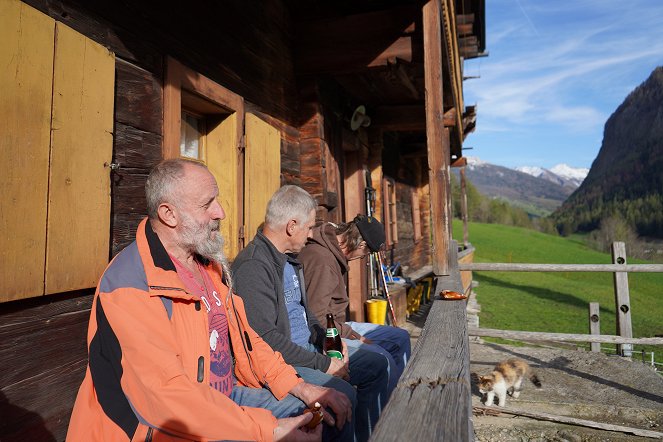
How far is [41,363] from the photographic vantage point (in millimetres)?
1934

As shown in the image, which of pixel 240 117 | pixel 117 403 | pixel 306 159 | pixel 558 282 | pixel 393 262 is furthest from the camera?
pixel 558 282

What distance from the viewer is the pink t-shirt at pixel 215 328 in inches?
73.0

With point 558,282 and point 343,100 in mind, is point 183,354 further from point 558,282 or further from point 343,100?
point 558,282

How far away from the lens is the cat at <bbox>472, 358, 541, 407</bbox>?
469 centimetres

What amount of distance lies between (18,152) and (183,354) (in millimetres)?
992

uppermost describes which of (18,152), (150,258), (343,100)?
(343,100)

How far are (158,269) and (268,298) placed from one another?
2.70ft

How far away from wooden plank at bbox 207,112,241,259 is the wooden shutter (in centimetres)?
11

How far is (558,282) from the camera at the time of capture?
97.6 feet

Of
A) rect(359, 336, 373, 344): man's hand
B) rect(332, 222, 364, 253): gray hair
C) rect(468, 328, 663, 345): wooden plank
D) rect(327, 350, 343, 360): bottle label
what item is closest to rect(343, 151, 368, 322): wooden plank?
rect(468, 328, 663, 345): wooden plank

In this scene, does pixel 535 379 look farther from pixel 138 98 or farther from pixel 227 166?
pixel 138 98

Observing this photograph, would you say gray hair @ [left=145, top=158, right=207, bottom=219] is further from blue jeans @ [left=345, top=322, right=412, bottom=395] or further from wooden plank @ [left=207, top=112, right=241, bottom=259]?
blue jeans @ [left=345, top=322, right=412, bottom=395]

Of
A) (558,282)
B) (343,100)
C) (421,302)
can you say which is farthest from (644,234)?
(343,100)

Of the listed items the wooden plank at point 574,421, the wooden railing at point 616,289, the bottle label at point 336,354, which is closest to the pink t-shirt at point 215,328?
the bottle label at point 336,354
